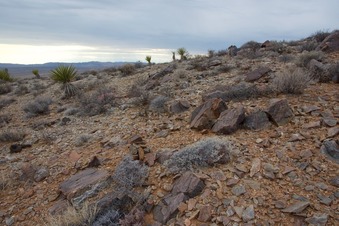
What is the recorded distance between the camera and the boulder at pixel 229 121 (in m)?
5.48

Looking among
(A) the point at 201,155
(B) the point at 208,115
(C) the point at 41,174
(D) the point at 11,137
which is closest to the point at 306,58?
(B) the point at 208,115

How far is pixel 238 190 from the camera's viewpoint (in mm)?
4129

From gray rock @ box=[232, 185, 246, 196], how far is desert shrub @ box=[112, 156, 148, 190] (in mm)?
1453

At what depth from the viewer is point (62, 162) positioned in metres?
6.06

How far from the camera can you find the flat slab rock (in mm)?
4859

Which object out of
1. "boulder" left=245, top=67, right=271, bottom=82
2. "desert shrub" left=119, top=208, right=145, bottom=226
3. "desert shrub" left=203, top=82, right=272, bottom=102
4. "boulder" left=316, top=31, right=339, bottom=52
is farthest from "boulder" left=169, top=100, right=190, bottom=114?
"boulder" left=316, top=31, right=339, bottom=52

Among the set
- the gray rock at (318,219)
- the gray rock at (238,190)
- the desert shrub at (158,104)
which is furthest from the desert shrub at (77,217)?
the desert shrub at (158,104)

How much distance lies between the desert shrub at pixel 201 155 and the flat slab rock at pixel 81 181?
120cm

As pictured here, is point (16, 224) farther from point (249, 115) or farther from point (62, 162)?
point (249, 115)

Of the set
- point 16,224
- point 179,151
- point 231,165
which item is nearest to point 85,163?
point 16,224

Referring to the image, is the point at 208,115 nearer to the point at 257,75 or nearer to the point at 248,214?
the point at 248,214

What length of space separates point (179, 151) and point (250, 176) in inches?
49.6

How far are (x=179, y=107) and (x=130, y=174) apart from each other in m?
2.89

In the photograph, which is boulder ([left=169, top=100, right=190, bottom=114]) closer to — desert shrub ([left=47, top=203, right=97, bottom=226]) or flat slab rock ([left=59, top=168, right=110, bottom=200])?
flat slab rock ([left=59, top=168, right=110, bottom=200])
